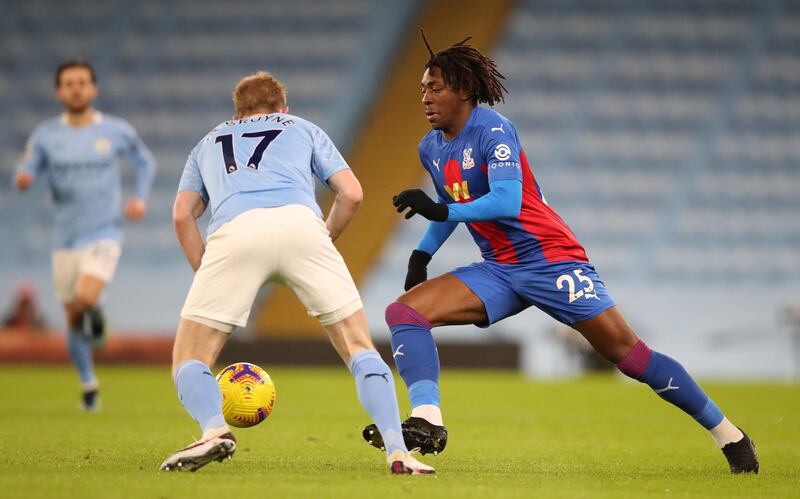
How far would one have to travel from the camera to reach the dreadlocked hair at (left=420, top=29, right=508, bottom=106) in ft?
20.6

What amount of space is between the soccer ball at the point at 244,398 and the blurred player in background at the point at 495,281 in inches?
27.7

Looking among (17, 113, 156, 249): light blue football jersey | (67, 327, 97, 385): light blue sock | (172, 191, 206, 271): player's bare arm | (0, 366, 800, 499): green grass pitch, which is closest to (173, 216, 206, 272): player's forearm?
(172, 191, 206, 271): player's bare arm

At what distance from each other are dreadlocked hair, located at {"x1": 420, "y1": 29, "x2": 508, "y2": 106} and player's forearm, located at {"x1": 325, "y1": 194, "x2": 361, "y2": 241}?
3.42 ft

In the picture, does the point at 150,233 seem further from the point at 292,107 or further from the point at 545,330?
the point at 545,330

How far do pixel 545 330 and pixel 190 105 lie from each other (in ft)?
28.8

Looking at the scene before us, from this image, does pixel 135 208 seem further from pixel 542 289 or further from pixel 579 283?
pixel 579 283

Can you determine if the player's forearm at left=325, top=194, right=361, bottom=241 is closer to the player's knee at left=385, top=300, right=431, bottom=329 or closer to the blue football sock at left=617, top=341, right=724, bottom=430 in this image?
the player's knee at left=385, top=300, right=431, bottom=329

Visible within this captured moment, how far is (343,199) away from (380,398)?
918 mm

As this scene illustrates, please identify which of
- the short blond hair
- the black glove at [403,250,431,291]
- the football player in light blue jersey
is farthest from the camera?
the football player in light blue jersey

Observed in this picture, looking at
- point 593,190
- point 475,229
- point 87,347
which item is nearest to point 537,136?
point 593,190

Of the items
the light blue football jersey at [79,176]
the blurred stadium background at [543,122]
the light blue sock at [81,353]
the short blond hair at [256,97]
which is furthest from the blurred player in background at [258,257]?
the blurred stadium background at [543,122]

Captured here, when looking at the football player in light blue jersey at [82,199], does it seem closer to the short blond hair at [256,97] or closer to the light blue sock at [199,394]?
the short blond hair at [256,97]

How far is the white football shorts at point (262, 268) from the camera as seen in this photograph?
208 inches

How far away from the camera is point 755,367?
935 inches
